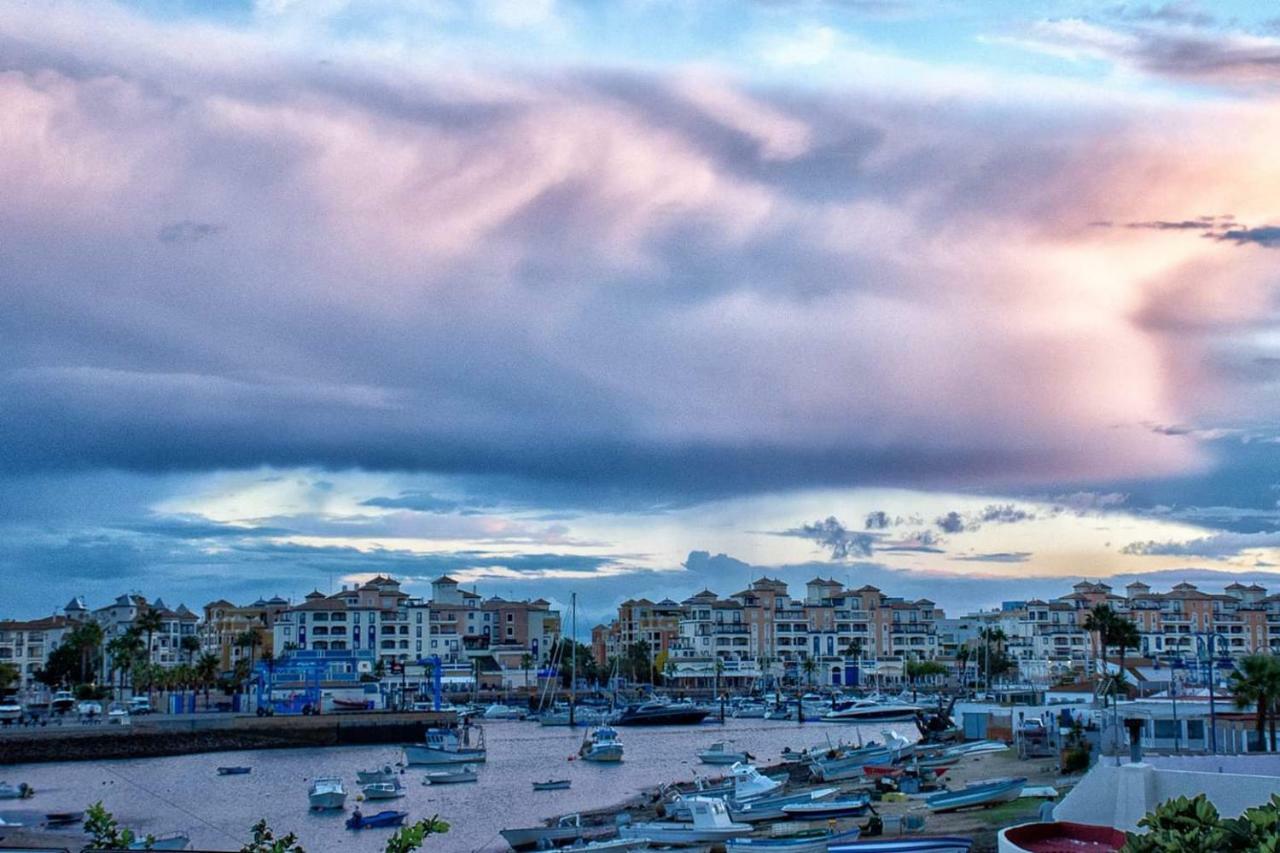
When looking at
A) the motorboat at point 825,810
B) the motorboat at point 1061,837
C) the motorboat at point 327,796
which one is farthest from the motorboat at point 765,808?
the motorboat at point 1061,837

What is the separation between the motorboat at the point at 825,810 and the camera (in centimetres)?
5022

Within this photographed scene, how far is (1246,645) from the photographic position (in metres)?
199

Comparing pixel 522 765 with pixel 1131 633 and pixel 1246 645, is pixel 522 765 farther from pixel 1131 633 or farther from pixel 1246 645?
pixel 1246 645

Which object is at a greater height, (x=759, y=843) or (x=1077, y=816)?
(x=1077, y=816)

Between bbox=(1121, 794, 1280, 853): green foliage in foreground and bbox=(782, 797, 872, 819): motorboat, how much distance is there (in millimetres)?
36150

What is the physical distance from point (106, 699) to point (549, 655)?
7320 centimetres

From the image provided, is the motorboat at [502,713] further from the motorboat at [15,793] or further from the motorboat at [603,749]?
the motorboat at [15,793]

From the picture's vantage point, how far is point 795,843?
40656mm

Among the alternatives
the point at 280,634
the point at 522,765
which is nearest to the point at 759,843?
the point at 522,765

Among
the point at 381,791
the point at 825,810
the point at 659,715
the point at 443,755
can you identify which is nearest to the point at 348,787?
the point at 381,791

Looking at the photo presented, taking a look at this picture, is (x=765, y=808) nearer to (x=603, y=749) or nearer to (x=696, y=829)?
(x=696, y=829)

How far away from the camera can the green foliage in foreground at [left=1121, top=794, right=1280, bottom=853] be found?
1427 cm

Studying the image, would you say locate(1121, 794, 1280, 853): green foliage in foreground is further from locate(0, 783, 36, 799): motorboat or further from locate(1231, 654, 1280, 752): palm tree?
locate(0, 783, 36, 799): motorboat

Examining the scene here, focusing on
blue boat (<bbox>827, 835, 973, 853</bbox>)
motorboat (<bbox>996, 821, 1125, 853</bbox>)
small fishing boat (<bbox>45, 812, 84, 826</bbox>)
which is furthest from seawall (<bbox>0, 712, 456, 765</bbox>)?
motorboat (<bbox>996, 821, 1125, 853</bbox>)
